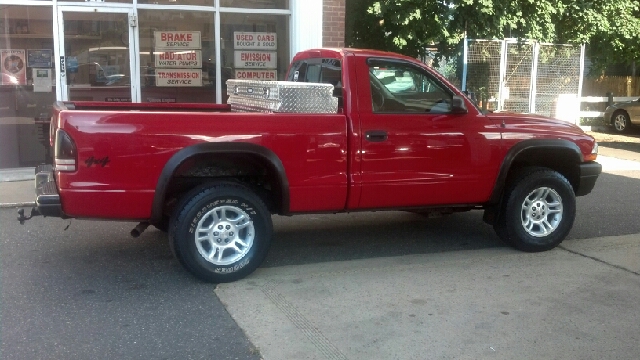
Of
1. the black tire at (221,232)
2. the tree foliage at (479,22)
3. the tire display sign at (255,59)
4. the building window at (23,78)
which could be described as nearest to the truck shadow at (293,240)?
the black tire at (221,232)

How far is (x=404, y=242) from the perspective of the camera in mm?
7090

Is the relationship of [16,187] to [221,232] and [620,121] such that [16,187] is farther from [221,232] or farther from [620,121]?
[620,121]

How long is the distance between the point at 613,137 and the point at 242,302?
14.9 meters

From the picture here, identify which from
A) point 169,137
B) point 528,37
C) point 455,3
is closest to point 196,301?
point 169,137

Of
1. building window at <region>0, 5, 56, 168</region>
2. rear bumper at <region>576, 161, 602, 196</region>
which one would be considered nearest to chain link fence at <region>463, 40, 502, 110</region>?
rear bumper at <region>576, 161, 602, 196</region>

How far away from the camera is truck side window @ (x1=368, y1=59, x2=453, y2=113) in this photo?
6.16 m

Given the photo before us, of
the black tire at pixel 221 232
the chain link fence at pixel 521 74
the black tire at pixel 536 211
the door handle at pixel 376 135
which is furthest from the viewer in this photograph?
the chain link fence at pixel 521 74

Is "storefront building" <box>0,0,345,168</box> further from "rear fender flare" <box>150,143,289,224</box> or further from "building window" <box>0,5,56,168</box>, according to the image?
"rear fender flare" <box>150,143,289,224</box>

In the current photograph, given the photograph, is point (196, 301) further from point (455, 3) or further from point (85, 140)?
point (455, 3)

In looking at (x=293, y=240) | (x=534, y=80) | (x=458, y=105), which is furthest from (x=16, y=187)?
(x=534, y=80)

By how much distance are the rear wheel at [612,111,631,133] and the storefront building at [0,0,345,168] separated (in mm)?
10955

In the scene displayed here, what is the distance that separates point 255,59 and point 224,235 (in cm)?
609

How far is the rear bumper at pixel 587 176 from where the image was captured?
22.4 ft

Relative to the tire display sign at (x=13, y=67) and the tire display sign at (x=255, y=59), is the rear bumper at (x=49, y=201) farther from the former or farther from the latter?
the tire display sign at (x=255, y=59)
